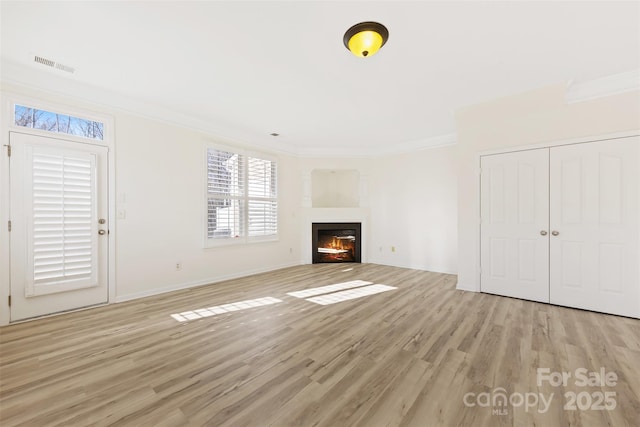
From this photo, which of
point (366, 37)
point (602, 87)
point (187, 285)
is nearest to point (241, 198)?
point (187, 285)

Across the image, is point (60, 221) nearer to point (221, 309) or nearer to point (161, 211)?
point (161, 211)

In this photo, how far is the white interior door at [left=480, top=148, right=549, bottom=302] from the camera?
353 centimetres

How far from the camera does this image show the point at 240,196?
16.8ft

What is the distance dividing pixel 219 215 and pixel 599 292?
5.46 meters

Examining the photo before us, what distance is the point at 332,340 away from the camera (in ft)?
8.11

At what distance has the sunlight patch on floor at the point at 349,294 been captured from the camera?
363cm

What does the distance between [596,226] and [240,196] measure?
207 inches

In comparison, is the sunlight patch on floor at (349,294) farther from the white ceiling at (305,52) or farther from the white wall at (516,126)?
the white ceiling at (305,52)

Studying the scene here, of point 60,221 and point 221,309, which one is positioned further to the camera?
point 221,309

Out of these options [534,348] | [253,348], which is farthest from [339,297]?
[534,348]

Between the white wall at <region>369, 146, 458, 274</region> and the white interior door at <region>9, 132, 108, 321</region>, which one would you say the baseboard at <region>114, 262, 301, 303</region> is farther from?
the white wall at <region>369, 146, 458, 274</region>

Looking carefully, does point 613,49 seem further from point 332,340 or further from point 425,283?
point 332,340

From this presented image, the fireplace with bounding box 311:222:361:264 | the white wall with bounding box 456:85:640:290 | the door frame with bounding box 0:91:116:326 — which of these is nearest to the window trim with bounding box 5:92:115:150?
the door frame with bounding box 0:91:116:326

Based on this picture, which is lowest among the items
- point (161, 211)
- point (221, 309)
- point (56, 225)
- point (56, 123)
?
point (221, 309)
